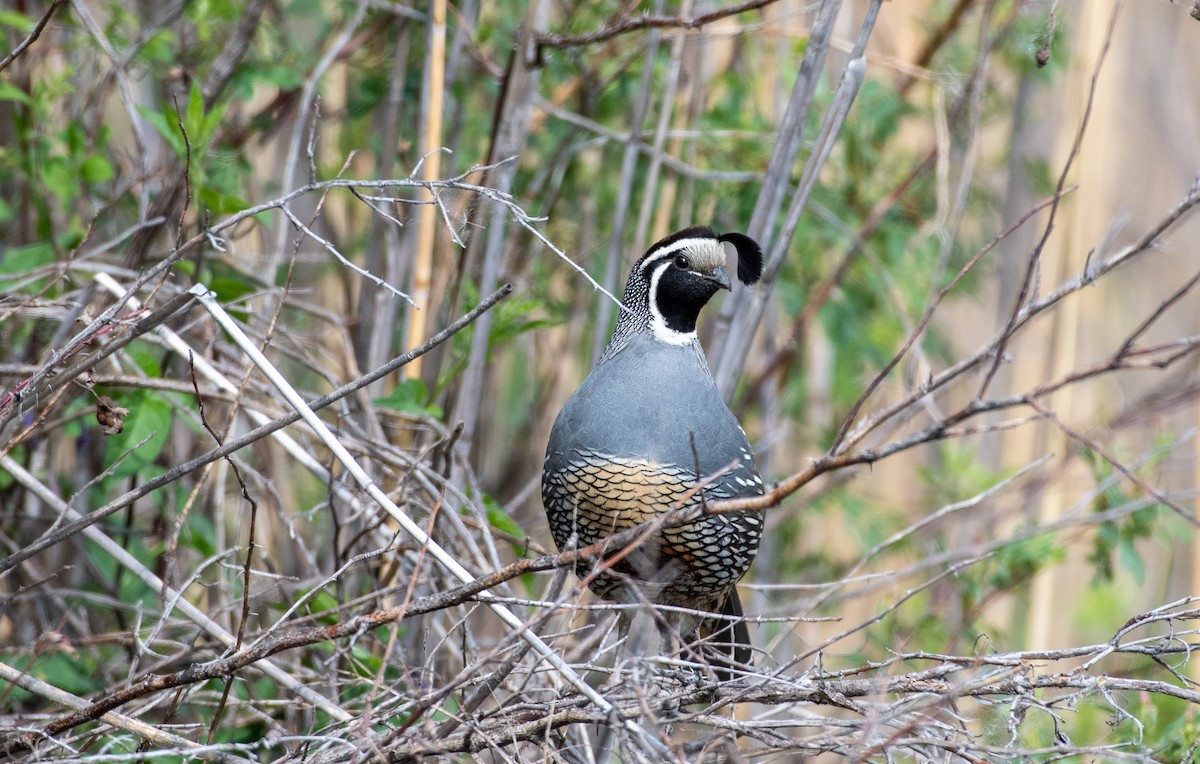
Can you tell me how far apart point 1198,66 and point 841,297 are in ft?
8.39

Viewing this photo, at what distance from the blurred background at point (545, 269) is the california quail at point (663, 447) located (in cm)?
12

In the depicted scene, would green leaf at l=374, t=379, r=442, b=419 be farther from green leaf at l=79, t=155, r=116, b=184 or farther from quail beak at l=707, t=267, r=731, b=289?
green leaf at l=79, t=155, r=116, b=184

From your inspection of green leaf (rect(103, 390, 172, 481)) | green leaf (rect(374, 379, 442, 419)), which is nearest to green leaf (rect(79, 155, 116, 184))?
green leaf (rect(103, 390, 172, 481))

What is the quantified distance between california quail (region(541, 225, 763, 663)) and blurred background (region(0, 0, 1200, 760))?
0.40ft

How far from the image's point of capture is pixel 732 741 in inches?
68.0

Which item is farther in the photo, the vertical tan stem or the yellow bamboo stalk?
A: the vertical tan stem

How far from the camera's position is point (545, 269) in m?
3.63

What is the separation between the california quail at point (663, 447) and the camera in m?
2.27

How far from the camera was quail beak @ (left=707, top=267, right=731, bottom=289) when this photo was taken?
2479 millimetres

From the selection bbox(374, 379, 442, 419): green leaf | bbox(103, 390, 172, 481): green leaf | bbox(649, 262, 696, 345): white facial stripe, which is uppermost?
bbox(649, 262, 696, 345): white facial stripe

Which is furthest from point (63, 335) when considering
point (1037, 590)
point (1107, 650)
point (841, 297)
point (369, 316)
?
point (1037, 590)

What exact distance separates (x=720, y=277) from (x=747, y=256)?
89mm

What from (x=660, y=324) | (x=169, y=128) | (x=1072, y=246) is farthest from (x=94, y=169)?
(x=1072, y=246)

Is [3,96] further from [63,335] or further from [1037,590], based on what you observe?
[1037,590]
